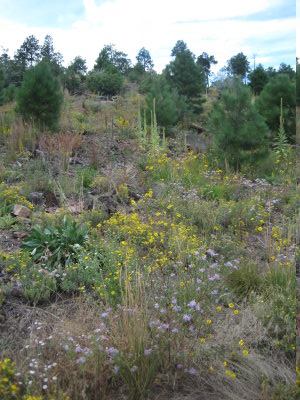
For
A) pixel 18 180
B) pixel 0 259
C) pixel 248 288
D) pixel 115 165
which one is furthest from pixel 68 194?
pixel 248 288

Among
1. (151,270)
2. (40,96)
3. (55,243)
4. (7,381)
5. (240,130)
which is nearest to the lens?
(7,381)

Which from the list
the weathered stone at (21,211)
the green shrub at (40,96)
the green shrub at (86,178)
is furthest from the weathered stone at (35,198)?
the green shrub at (40,96)

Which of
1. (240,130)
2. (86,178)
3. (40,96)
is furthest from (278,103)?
(86,178)

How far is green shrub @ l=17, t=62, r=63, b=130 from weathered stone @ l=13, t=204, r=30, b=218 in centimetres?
528

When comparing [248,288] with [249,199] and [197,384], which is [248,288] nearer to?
[197,384]

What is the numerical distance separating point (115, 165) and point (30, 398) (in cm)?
612

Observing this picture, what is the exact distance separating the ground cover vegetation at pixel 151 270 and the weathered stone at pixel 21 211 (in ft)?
0.06

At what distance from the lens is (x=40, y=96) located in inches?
392

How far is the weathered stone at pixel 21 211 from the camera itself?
506 centimetres

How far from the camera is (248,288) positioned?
3.41 m

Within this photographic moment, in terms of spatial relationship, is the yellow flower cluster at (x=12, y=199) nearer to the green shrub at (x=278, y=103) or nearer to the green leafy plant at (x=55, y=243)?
the green leafy plant at (x=55, y=243)

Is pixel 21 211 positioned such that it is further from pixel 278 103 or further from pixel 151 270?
pixel 278 103

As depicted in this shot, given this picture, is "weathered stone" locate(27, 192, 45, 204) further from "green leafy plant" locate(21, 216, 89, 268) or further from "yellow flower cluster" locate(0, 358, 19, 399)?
"yellow flower cluster" locate(0, 358, 19, 399)

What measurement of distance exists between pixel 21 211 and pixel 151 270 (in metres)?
2.36
